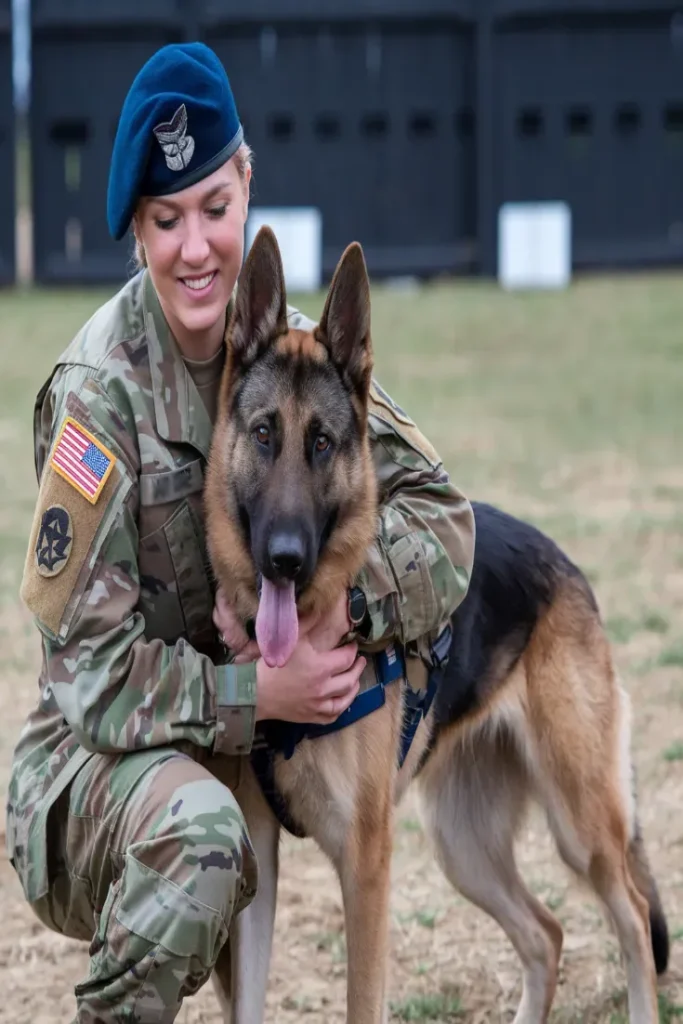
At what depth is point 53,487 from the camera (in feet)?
9.51

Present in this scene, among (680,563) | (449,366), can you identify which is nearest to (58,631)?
(680,563)

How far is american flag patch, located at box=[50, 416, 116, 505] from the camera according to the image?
2867 mm

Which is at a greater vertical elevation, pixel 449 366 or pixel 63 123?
pixel 63 123

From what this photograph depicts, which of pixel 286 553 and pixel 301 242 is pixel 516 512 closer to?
pixel 286 553

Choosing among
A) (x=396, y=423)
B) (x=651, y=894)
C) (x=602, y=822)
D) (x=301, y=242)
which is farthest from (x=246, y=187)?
(x=301, y=242)

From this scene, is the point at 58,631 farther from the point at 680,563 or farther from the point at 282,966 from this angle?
the point at 680,563

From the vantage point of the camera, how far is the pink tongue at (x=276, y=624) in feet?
9.59

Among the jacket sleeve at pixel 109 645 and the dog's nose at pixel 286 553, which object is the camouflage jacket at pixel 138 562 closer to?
the jacket sleeve at pixel 109 645

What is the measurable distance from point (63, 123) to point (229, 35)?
2.36 metres

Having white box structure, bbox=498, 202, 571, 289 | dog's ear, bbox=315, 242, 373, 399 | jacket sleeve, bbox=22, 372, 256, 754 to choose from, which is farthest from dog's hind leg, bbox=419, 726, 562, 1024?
white box structure, bbox=498, 202, 571, 289

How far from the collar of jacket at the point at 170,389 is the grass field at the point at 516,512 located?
1.61m

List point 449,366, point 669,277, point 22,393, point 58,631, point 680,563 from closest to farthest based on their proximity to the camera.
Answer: point 58,631 → point 680,563 → point 22,393 → point 449,366 → point 669,277

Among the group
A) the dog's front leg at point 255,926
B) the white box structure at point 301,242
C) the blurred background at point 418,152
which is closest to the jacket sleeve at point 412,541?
the dog's front leg at point 255,926

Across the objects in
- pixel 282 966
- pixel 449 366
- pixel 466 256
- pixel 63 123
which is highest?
pixel 63 123
